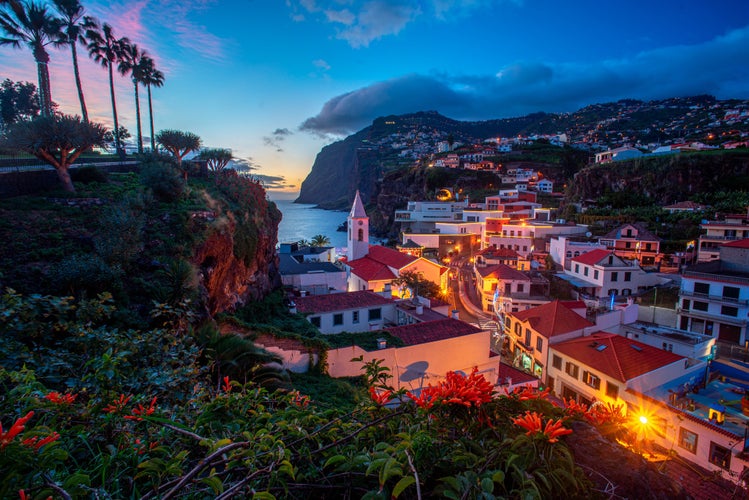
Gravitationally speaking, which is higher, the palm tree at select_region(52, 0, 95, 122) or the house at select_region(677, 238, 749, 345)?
the palm tree at select_region(52, 0, 95, 122)

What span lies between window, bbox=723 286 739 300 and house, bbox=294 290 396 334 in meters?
22.4

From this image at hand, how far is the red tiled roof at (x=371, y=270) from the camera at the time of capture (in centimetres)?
2706

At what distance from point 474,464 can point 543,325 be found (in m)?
19.3

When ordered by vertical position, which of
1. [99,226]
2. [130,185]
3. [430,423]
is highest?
[130,185]

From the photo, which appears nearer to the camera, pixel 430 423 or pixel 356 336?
pixel 430 423

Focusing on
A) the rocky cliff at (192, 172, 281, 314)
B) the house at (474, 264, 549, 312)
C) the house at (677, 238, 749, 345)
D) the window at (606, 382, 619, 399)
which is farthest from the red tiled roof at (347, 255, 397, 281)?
the house at (677, 238, 749, 345)

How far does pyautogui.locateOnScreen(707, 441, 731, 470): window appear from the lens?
10.0 meters

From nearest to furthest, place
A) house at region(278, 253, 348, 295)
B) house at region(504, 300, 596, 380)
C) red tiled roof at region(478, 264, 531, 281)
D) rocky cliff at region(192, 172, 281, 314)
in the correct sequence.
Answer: rocky cliff at region(192, 172, 281, 314) → house at region(504, 300, 596, 380) → house at region(278, 253, 348, 295) → red tiled roof at region(478, 264, 531, 281)

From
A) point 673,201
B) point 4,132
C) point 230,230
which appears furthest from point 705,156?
point 4,132

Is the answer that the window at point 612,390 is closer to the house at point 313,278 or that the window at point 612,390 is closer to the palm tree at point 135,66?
the house at point 313,278

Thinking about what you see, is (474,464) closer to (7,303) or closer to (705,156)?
(7,303)

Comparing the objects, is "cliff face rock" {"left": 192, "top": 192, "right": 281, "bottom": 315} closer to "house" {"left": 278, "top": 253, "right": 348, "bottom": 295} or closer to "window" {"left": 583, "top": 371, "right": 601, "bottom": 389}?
"house" {"left": 278, "top": 253, "right": 348, "bottom": 295}

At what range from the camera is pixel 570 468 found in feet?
5.07

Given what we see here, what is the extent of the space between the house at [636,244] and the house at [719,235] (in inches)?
123
